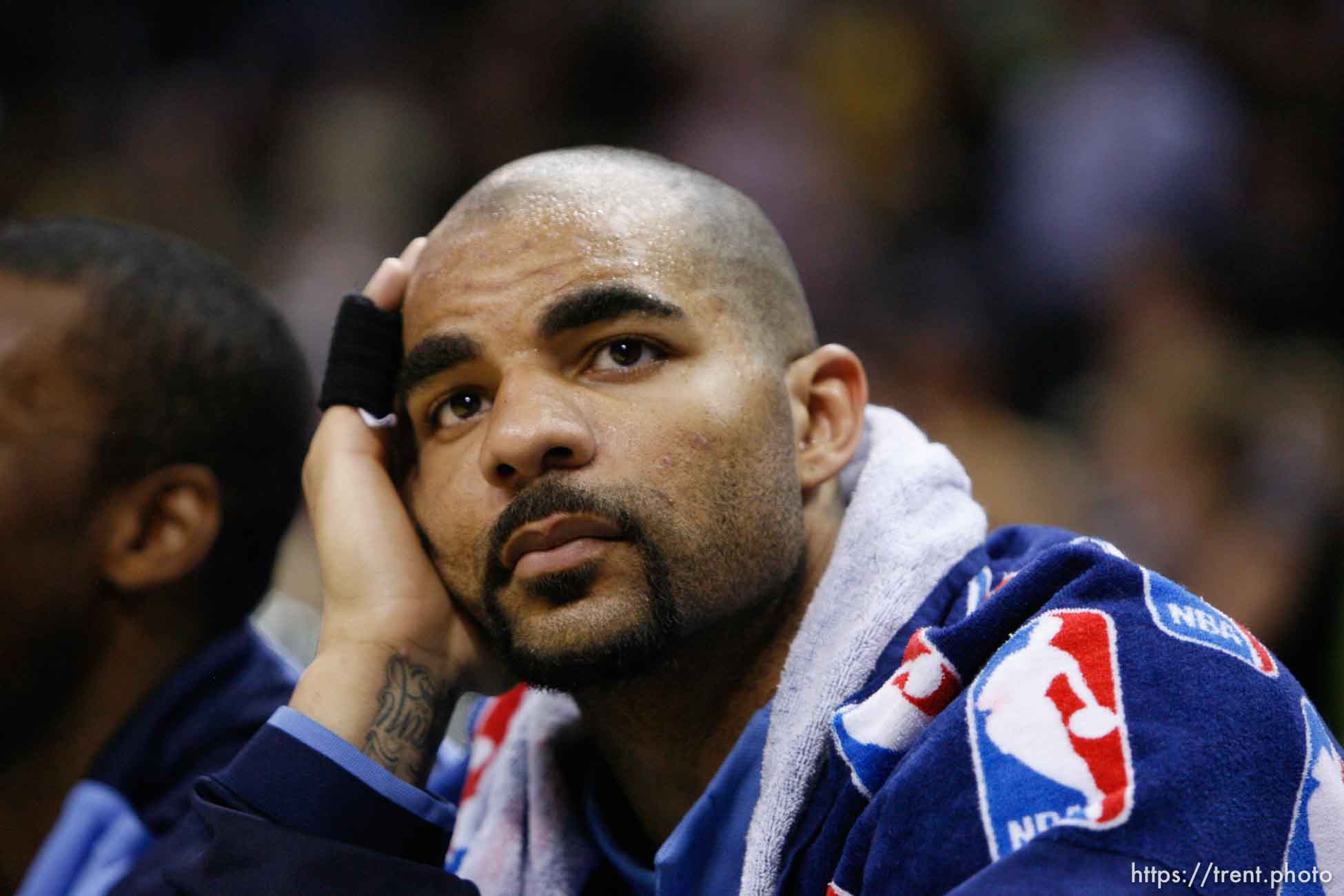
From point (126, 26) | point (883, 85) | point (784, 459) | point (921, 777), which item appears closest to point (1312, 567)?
point (784, 459)

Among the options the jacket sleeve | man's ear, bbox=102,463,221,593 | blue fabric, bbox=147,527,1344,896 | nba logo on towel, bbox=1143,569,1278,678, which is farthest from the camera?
man's ear, bbox=102,463,221,593

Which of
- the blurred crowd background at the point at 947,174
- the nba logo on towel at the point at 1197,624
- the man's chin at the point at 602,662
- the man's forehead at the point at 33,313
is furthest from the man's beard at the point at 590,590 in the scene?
the blurred crowd background at the point at 947,174

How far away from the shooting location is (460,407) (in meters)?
1.89

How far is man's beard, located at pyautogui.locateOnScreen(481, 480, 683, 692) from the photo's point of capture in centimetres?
163

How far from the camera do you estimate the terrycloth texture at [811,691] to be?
1.61 meters

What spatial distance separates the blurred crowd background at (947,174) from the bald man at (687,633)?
1244 millimetres

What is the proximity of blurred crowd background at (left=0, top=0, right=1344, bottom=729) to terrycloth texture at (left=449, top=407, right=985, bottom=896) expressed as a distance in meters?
1.15

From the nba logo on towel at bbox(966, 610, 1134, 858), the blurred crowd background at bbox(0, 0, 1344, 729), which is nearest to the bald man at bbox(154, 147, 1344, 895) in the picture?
the nba logo on towel at bbox(966, 610, 1134, 858)

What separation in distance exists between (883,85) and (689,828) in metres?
4.28

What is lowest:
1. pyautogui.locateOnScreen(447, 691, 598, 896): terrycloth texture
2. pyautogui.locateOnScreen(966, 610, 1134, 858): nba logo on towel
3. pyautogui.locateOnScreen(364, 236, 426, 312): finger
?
pyautogui.locateOnScreen(447, 691, 598, 896): terrycloth texture

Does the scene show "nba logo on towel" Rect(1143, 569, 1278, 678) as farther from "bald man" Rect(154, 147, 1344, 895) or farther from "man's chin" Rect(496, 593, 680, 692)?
"man's chin" Rect(496, 593, 680, 692)

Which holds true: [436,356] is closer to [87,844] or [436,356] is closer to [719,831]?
[719,831]

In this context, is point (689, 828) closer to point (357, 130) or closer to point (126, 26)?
point (357, 130)

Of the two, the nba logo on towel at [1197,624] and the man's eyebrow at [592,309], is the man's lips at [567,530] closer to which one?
the man's eyebrow at [592,309]
